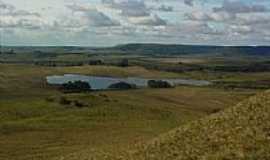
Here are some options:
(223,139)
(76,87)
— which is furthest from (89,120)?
(76,87)

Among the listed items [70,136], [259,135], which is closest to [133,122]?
[70,136]

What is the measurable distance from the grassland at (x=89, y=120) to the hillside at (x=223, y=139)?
4.35m

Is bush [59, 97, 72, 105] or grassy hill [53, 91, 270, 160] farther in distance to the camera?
bush [59, 97, 72, 105]

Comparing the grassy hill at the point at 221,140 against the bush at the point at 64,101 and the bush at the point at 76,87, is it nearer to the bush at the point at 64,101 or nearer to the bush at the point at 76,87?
the bush at the point at 64,101

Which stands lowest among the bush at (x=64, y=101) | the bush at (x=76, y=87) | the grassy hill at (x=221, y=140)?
the bush at (x=76, y=87)

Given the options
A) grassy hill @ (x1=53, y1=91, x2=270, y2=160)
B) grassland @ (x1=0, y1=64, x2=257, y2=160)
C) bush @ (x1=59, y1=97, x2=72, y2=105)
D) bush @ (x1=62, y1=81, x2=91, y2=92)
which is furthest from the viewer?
bush @ (x1=62, y1=81, x2=91, y2=92)

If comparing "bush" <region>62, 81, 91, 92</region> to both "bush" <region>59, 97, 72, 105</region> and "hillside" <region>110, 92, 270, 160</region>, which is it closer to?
"bush" <region>59, 97, 72, 105</region>

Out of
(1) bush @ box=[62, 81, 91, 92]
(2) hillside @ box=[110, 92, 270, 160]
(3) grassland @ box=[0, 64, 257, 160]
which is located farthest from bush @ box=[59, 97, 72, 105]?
(2) hillside @ box=[110, 92, 270, 160]

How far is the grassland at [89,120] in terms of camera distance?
57812 mm

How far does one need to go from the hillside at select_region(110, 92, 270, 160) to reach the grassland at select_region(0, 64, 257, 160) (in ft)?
14.3

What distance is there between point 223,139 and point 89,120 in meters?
61.1

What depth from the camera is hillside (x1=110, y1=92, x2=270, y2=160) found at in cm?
2792

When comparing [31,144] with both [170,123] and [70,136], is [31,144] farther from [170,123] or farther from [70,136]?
[170,123]

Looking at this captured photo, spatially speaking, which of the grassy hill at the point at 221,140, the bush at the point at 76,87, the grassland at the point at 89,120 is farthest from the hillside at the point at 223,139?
the bush at the point at 76,87
